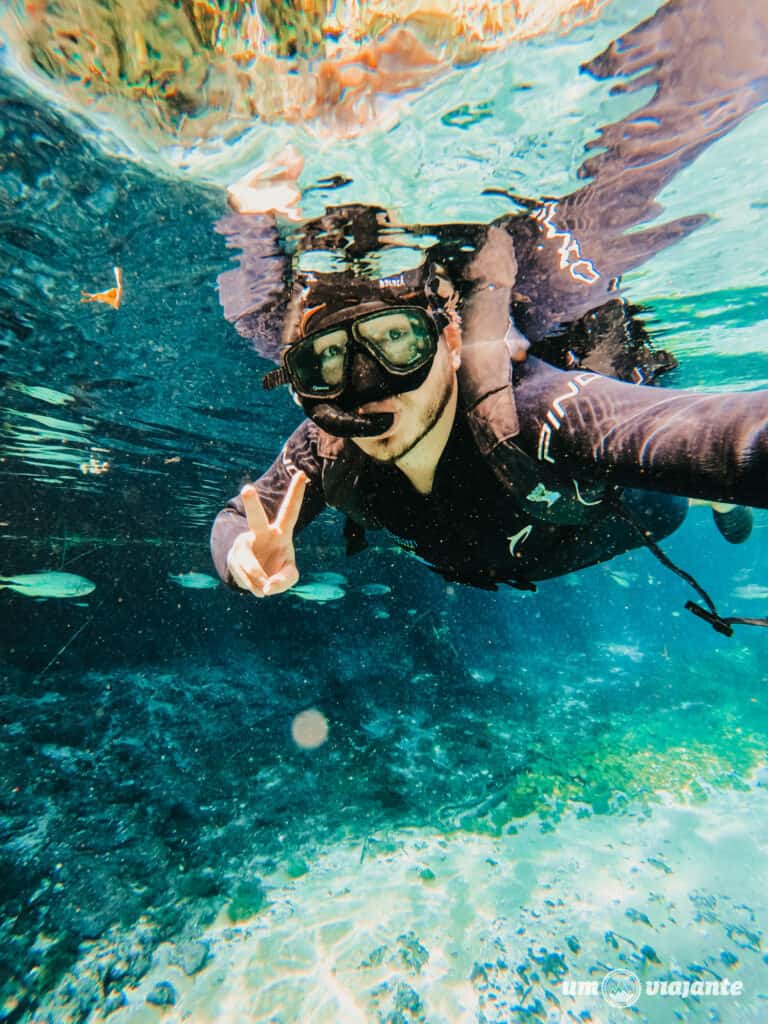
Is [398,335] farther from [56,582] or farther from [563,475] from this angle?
[56,582]

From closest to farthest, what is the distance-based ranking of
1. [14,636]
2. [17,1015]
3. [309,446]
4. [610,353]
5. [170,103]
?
[309,446], [170,103], [17,1015], [610,353], [14,636]

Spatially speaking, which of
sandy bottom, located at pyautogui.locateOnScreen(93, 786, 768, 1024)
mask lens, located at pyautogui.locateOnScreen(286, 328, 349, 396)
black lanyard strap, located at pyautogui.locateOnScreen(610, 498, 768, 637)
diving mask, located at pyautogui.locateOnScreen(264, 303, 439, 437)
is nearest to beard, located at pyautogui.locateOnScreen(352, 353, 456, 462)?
diving mask, located at pyautogui.locateOnScreen(264, 303, 439, 437)

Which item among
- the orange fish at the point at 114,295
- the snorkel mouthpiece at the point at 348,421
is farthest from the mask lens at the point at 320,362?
the orange fish at the point at 114,295

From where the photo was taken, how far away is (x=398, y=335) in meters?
2.91

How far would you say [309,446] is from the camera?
4.00 meters

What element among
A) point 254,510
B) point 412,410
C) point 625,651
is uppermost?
point 412,410

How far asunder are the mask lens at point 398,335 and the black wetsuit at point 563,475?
21.5 inches

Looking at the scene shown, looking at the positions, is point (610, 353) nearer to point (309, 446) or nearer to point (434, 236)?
point (434, 236)

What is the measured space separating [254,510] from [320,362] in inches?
40.4

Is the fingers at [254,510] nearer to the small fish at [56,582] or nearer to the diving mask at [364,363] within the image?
the diving mask at [364,363]

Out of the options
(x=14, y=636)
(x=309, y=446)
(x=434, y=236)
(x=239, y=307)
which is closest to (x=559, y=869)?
(x=309, y=446)

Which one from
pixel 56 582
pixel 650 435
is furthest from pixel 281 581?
pixel 56 582

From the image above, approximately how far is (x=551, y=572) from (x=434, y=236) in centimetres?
575

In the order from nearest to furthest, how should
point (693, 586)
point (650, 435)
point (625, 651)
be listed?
point (650, 435), point (693, 586), point (625, 651)
